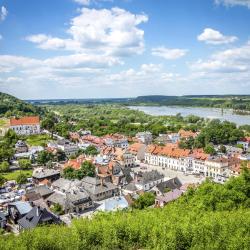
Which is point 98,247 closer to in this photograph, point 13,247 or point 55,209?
point 13,247

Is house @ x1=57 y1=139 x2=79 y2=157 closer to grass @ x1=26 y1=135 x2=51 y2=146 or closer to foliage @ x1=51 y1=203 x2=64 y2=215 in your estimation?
grass @ x1=26 y1=135 x2=51 y2=146

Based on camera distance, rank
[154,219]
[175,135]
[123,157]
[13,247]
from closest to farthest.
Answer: [13,247] → [154,219] → [123,157] → [175,135]

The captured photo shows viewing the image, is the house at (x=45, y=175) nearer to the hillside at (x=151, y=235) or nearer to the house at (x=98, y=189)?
the house at (x=98, y=189)

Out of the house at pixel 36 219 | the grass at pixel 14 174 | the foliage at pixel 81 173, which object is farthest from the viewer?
the grass at pixel 14 174

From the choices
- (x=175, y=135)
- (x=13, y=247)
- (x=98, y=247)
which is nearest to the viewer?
(x=13, y=247)

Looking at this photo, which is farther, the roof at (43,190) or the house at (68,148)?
the house at (68,148)

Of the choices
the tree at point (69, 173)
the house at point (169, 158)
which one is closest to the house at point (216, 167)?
the house at point (169, 158)

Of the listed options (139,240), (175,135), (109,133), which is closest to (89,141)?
(109,133)
